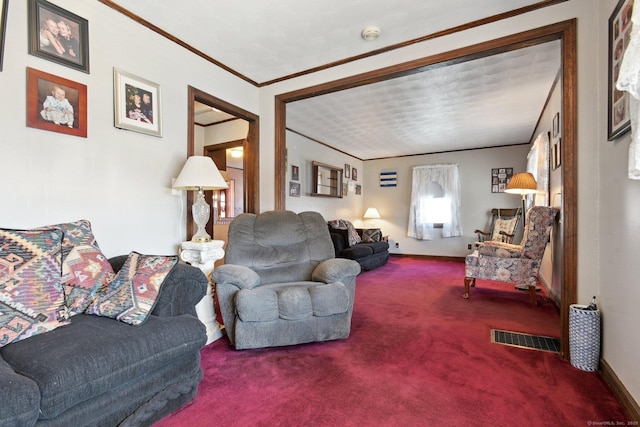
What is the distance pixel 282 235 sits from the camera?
2779mm

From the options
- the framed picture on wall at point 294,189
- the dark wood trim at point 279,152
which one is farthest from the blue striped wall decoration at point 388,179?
the dark wood trim at point 279,152

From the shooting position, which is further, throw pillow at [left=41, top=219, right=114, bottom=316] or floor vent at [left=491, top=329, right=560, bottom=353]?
floor vent at [left=491, top=329, right=560, bottom=353]

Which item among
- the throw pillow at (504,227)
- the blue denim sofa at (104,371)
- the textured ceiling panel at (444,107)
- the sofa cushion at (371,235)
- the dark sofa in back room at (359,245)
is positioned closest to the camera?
the blue denim sofa at (104,371)

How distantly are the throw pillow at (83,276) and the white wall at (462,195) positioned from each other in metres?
6.29

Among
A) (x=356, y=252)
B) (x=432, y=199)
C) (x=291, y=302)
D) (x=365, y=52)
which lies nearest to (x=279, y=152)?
(x=365, y=52)

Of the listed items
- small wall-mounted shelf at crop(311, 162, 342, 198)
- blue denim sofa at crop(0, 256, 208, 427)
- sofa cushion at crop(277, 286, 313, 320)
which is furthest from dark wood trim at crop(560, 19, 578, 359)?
small wall-mounted shelf at crop(311, 162, 342, 198)

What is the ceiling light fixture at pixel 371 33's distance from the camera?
2.45 metres

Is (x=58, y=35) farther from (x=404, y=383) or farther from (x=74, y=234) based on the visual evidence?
(x=404, y=383)

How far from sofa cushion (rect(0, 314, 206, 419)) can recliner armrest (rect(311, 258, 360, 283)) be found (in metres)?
1.05

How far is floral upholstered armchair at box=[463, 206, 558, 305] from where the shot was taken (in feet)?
10.5

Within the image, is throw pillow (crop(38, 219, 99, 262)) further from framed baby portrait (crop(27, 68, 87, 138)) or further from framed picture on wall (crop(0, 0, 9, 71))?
framed picture on wall (crop(0, 0, 9, 71))

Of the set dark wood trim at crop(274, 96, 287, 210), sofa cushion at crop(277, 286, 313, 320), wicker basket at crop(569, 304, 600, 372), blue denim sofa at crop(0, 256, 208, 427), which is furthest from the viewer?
dark wood trim at crop(274, 96, 287, 210)

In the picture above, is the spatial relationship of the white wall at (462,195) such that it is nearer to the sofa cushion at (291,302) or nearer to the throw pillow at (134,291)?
the sofa cushion at (291,302)

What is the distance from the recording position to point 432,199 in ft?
22.5
